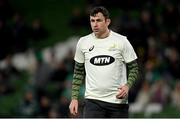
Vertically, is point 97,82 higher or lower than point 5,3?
lower

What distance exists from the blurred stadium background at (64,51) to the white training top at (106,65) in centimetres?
679

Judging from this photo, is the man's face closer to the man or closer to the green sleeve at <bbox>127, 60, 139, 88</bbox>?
the man

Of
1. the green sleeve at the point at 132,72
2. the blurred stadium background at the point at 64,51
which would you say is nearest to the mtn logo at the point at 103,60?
the green sleeve at the point at 132,72

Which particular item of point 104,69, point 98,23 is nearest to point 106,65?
point 104,69

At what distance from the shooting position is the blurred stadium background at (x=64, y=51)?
50.9 feet

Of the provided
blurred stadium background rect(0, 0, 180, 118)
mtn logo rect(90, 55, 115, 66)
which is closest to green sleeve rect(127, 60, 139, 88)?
mtn logo rect(90, 55, 115, 66)

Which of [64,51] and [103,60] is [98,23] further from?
[64,51]

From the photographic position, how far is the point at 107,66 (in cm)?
803

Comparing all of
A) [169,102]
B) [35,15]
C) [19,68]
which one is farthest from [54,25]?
[169,102]

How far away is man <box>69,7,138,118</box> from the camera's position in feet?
26.3

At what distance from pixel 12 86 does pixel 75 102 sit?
32.4ft

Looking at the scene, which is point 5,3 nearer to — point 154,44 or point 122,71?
point 154,44

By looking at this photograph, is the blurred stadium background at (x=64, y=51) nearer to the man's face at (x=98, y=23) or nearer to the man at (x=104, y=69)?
the man at (x=104, y=69)

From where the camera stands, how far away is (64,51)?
1844cm
